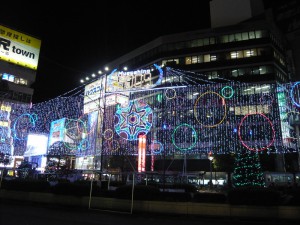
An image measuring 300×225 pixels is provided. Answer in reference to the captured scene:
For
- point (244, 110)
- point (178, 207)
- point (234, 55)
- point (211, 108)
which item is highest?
point (234, 55)

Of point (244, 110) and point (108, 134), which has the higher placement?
point (244, 110)

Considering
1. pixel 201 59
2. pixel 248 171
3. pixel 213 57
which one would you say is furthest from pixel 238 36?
pixel 248 171

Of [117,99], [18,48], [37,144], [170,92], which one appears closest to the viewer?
[117,99]

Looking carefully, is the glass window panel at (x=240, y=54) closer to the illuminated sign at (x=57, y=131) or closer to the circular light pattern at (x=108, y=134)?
the circular light pattern at (x=108, y=134)

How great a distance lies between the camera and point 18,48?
168 ft

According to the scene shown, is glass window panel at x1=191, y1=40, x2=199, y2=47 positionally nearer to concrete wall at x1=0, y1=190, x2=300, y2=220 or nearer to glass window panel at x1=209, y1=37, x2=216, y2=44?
glass window panel at x1=209, y1=37, x2=216, y2=44

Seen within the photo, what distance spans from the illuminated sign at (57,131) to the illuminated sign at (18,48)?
11.6 meters

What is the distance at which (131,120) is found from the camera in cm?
3080

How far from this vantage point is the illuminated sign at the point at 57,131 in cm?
5083

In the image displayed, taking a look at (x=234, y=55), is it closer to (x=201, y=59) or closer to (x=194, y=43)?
(x=201, y=59)

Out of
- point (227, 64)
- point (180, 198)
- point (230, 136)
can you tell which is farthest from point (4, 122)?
point (180, 198)

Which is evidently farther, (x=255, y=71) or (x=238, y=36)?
(x=238, y=36)

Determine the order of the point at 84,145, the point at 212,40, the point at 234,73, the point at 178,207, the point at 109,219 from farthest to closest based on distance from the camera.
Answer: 1. the point at 212,40
2. the point at 234,73
3. the point at 84,145
4. the point at 178,207
5. the point at 109,219

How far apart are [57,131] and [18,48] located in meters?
15.6
